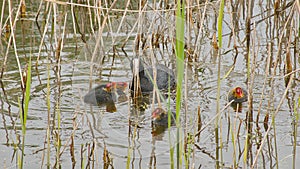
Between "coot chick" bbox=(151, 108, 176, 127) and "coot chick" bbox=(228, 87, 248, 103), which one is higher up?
"coot chick" bbox=(228, 87, 248, 103)

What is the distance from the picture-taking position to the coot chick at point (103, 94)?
497 cm

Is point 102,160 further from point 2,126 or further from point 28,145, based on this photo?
point 2,126

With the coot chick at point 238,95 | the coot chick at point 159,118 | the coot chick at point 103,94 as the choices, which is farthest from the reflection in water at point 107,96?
the coot chick at point 238,95

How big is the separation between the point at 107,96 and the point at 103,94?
3 centimetres

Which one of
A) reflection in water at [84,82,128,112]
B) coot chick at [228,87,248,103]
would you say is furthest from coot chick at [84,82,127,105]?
coot chick at [228,87,248,103]

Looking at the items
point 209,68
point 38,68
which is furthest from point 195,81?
point 38,68

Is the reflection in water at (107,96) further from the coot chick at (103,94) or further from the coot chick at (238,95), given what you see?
the coot chick at (238,95)

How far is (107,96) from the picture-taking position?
199 inches

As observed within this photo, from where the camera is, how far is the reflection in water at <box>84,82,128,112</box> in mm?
4967

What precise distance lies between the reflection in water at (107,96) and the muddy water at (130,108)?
0.05 m

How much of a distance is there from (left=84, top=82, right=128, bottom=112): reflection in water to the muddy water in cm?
5

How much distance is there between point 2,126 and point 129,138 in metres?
0.81

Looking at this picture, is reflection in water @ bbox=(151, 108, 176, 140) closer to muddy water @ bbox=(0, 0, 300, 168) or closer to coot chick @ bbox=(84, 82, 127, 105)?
muddy water @ bbox=(0, 0, 300, 168)

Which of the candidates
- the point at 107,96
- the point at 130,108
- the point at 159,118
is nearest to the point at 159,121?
the point at 159,118
